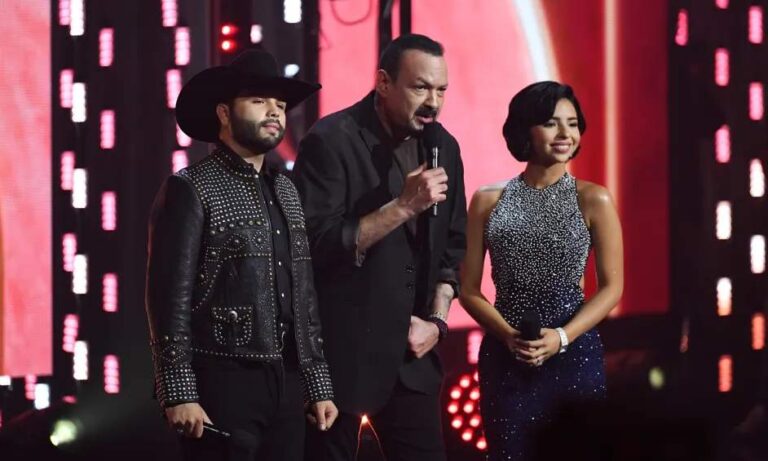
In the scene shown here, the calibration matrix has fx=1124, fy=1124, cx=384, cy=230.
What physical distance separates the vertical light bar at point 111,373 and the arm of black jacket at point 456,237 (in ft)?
5.91

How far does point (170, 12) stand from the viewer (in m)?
4.24

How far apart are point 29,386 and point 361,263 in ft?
6.81

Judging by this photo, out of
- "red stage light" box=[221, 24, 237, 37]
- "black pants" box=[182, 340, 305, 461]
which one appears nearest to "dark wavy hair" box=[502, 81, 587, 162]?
"black pants" box=[182, 340, 305, 461]

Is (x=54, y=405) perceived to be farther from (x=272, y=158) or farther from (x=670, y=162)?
(x=670, y=162)

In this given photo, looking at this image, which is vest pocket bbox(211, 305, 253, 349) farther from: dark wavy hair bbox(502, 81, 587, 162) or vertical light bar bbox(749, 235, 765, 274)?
vertical light bar bbox(749, 235, 765, 274)

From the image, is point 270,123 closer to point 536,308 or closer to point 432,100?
point 432,100

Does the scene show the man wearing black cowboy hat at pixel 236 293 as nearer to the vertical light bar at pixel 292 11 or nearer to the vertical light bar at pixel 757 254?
the vertical light bar at pixel 292 11

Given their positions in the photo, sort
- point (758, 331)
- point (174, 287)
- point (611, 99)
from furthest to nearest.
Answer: point (758, 331) < point (611, 99) < point (174, 287)

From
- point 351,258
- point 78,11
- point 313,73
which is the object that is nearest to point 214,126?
point 351,258

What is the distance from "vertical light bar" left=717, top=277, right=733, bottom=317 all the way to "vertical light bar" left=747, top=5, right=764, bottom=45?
45.5 inches

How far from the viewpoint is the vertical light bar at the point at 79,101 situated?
14.0 feet

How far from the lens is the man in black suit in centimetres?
279

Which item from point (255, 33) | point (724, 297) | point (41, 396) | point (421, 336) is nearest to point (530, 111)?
point (421, 336)

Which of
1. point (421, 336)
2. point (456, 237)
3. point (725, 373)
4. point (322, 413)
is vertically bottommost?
point (725, 373)
